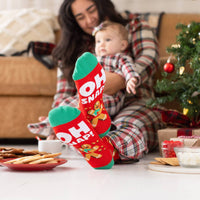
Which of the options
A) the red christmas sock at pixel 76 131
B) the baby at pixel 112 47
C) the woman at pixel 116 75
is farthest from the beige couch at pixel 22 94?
the red christmas sock at pixel 76 131

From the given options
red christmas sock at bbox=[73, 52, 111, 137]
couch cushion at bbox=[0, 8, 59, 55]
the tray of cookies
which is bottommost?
the tray of cookies

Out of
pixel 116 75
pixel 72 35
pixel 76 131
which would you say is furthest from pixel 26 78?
pixel 76 131

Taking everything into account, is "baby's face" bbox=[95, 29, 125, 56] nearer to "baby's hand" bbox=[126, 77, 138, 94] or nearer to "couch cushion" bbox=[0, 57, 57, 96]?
"baby's hand" bbox=[126, 77, 138, 94]

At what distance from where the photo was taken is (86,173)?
3.69ft

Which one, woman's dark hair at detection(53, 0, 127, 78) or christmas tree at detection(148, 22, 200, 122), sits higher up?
woman's dark hair at detection(53, 0, 127, 78)

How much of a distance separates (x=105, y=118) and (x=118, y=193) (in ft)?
1.11

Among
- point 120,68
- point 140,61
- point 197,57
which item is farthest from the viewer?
point 140,61

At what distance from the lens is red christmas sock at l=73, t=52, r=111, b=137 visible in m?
1.08

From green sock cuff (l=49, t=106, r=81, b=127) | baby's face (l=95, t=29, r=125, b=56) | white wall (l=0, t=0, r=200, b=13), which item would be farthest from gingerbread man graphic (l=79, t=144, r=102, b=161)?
white wall (l=0, t=0, r=200, b=13)

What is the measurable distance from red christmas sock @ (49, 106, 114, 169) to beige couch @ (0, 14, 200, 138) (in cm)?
100

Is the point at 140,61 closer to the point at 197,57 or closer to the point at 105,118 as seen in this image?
the point at 197,57

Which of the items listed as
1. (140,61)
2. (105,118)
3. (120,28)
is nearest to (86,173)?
(105,118)

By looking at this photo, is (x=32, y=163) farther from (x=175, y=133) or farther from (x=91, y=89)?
(x=175, y=133)

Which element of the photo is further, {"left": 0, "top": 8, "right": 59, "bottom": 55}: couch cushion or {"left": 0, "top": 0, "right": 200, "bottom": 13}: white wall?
{"left": 0, "top": 0, "right": 200, "bottom": 13}: white wall
